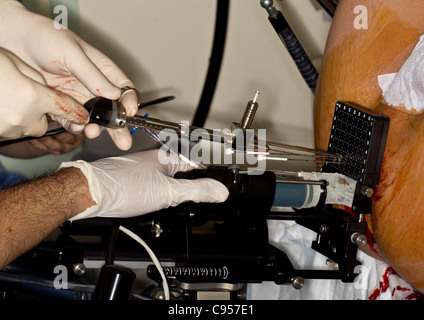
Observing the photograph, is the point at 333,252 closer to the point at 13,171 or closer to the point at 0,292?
the point at 0,292

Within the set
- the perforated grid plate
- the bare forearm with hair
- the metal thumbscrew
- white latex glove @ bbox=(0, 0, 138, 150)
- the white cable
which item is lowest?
the metal thumbscrew

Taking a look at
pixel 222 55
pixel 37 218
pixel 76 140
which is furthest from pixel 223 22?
pixel 37 218

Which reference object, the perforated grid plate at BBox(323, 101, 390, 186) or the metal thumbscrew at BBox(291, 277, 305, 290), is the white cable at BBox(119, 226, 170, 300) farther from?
the perforated grid plate at BBox(323, 101, 390, 186)

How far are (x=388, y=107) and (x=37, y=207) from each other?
0.75 metres

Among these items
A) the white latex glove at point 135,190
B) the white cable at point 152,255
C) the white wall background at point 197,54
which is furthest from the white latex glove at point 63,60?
the white wall background at point 197,54

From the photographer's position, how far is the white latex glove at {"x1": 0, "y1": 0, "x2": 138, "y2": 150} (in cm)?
90

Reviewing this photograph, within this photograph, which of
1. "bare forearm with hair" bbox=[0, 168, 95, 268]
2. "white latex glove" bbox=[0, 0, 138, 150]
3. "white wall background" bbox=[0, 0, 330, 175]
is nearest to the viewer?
"bare forearm with hair" bbox=[0, 168, 95, 268]

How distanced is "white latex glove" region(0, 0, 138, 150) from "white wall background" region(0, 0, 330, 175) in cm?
60

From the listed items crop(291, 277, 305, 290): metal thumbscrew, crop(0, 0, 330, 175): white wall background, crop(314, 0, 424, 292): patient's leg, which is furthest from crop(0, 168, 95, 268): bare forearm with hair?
crop(0, 0, 330, 175): white wall background

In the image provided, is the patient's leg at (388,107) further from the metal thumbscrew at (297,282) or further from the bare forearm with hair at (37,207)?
the bare forearm with hair at (37,207)

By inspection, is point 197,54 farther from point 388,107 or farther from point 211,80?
point 388,107

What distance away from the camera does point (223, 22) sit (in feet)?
5.51

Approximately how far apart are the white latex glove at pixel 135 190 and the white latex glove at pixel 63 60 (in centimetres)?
6

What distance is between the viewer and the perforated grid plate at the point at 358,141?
0.92 m
